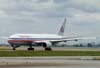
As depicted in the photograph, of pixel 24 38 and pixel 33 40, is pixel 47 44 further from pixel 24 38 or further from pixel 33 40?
pixel 24 38

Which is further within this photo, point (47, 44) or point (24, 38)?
point (24, 38)

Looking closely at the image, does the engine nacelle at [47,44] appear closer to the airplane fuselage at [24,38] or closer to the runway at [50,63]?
the airplane fuselage at [24,38]

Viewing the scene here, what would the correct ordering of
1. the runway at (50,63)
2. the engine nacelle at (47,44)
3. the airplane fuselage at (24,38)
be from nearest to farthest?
the runway at (50,63), the airplane fuselage at (24,38), the engine nacelle at (47,44)

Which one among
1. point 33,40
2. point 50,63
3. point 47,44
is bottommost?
point 47,44

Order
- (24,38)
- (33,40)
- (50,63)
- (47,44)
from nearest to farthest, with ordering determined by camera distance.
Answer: (50,63) < (47,44) < (24,38) < (33,40)

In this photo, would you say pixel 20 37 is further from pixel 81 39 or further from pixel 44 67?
pixel 44 67

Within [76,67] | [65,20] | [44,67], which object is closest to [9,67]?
[44,67]

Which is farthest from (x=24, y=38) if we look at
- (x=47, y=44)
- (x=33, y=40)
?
(x=47, y=44)

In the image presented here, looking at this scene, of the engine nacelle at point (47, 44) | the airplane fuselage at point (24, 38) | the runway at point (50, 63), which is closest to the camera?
the runway at point (50, 63)

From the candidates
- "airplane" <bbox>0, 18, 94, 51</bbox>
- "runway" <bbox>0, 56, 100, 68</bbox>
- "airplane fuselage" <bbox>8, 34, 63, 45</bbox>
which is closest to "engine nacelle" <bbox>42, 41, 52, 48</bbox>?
"airplane" <bbox>0, 18, 94, 51</bbox>

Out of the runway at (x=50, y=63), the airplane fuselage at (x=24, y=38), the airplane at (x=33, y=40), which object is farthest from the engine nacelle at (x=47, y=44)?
the runway at (x=50, y=63)

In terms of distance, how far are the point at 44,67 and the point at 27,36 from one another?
5514 cm

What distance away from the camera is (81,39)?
85.9 m

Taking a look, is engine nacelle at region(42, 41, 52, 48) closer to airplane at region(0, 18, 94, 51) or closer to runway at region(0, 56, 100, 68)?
airplane at region(0, 18, 94, 51)
